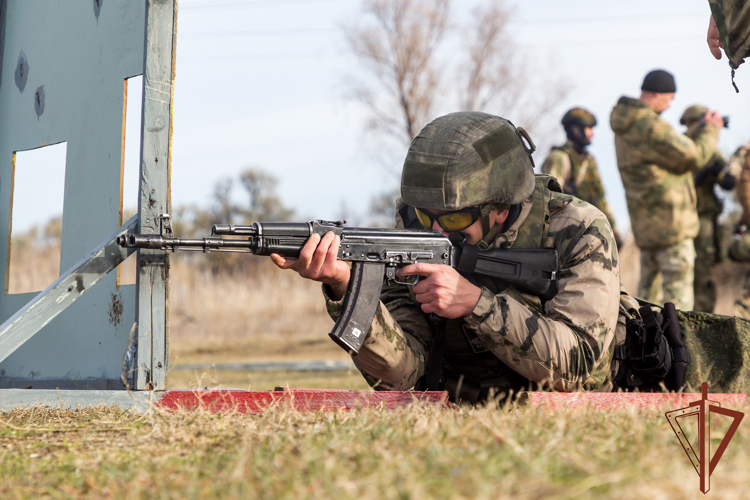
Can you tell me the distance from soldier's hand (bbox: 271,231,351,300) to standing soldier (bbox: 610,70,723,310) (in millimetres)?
4634

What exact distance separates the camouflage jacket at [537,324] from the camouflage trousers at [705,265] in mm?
4767

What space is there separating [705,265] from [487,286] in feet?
17.1

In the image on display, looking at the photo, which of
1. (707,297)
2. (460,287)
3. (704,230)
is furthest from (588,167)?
(460,287)

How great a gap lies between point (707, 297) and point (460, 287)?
5.62 metres

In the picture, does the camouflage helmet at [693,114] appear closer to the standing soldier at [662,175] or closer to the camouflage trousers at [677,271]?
the standing soldier at [662,175]

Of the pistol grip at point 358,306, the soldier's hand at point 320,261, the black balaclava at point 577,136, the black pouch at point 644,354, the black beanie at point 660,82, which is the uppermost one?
the black beanie at point 660,82

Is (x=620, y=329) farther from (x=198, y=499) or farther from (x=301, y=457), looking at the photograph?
(x=198, y=499)

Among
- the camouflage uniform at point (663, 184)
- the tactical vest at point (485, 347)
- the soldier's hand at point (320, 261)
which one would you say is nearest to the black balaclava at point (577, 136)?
the camouflage uniform at point (663, 184)

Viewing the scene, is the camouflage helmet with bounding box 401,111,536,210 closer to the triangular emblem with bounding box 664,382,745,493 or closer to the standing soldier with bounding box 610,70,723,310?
the triangular emblem with bounding box 664,382,745,493

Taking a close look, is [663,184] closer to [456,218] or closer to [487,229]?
[487,229]

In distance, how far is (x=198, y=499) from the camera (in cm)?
138

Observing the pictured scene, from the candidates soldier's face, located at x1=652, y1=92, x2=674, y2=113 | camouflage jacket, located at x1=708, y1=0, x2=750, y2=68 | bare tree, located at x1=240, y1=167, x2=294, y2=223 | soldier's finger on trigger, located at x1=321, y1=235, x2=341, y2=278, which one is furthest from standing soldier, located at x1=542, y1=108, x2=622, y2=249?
bare tree, located at x1=240, y1=167, x2=294, y2=223

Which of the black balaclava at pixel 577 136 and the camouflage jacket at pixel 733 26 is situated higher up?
the black balaclava at pixel 577 136

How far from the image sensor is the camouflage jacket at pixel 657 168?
6.72 m
